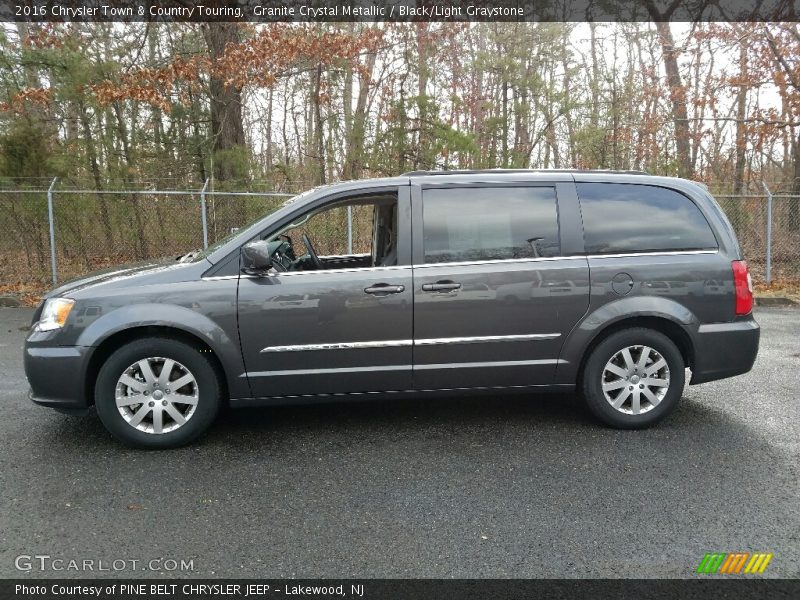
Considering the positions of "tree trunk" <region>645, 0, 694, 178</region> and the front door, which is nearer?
the front door

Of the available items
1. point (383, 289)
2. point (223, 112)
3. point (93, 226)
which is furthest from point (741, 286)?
point (223, 112)

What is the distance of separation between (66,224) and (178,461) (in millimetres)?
9334

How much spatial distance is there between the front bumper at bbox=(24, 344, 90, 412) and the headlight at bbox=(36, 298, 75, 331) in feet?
0.46

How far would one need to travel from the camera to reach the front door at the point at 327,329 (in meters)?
4.11

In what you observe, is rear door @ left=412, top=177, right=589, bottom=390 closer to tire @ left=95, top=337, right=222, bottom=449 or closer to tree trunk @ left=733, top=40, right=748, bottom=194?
tire @ left=95, top=337, right=222, bottom=449

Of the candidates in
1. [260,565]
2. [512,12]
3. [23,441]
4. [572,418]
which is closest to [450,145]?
[512,12]

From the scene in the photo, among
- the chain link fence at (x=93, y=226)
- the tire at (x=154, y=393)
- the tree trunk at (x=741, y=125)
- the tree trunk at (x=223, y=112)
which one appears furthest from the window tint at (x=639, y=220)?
the tree trunk at (x=741, y=125)

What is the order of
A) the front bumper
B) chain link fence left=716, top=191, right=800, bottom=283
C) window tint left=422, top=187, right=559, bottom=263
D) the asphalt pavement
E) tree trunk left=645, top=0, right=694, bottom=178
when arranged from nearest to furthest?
the asphalt pavement
the front bumper
window tint left=422, top=187, right=559, bottom=263
chain link fence left=716, top=191, right=800, bottom=283
tree trunk left=645, top=0, right=694, bottom=178

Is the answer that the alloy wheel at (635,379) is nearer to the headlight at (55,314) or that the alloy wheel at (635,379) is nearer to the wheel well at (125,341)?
the wheel well at (125,341)

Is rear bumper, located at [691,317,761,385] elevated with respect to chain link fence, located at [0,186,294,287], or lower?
lower

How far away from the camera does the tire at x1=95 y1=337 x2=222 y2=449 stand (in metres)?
4.02
